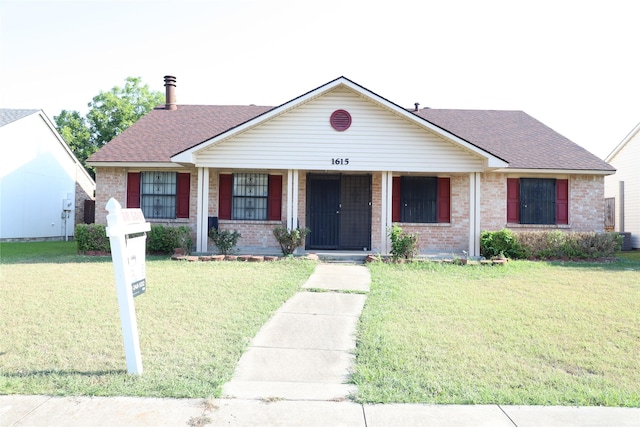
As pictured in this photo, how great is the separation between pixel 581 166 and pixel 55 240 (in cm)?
2449

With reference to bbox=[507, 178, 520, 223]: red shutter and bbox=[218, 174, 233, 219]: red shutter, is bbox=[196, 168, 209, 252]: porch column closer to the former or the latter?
bbox=[218, 174, 233, 219]: red shutter

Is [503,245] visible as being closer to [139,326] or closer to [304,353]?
[304,353]

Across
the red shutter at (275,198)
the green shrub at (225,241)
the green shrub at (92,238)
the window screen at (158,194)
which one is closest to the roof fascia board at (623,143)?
the red shutter at (275,198)

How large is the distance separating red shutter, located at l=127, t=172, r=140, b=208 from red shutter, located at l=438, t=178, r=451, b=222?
10398 millimetres

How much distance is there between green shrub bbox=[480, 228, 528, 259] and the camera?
A: 14.0 meters

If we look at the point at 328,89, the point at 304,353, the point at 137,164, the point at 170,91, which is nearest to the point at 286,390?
the point at 304,353

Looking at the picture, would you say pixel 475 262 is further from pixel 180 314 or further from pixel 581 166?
pixel 180 314

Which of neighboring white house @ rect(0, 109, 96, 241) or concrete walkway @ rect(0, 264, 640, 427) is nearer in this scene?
concrete walkway @ rect(0, 264, 640, 427)

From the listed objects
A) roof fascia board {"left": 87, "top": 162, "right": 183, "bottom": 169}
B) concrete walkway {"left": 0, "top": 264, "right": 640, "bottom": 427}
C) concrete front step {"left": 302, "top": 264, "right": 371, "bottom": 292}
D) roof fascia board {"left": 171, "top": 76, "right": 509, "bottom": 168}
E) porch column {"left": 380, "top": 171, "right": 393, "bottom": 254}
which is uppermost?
roof fascia board {"left": 171, "top": 76, "right": 509, "bottom": 168}

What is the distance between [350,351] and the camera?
575 cm

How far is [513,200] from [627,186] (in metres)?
8.73

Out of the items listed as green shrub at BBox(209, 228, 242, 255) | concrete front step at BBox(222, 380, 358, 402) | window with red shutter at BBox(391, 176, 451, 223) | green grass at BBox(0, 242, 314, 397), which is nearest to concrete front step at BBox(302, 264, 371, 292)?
green grass at BBox(0, 242, 314, 397)

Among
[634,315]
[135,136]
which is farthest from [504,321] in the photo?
[135,136]

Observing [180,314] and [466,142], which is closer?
[180,314]
